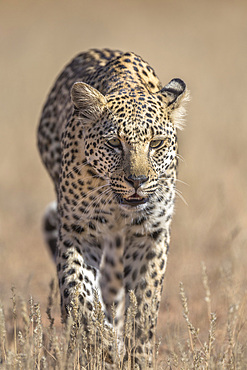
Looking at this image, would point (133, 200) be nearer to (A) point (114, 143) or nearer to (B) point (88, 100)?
(A) point (114, 143)

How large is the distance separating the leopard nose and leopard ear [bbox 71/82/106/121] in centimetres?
67

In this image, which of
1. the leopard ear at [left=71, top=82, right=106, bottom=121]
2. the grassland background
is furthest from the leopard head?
the grassland background

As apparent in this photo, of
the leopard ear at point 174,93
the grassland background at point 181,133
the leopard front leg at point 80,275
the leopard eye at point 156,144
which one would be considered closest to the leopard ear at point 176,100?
the leopard ear at point 174,93

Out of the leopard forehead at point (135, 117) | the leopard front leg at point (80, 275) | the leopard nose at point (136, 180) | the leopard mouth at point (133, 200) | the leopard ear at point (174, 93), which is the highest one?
A: the leopard ear at point (174, 93)

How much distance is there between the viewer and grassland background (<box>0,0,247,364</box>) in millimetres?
8703

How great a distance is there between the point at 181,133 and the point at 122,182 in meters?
8.07

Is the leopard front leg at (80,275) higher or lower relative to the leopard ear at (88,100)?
lower

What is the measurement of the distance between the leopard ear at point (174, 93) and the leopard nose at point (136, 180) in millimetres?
815

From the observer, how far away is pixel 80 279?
6.02 meters

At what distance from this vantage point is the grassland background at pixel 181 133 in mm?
8703

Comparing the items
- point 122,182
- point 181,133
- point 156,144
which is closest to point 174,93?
point 156,144

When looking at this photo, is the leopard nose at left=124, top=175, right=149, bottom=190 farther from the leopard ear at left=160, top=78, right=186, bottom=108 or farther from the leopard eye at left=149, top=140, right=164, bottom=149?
the leopard ear at left=160, top=78, right=186, bottom=108

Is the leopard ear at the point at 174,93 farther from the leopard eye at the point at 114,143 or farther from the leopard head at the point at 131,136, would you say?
the leopard eye at the point at 114,143

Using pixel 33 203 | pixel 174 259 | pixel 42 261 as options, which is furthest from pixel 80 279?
pixel 33 203
